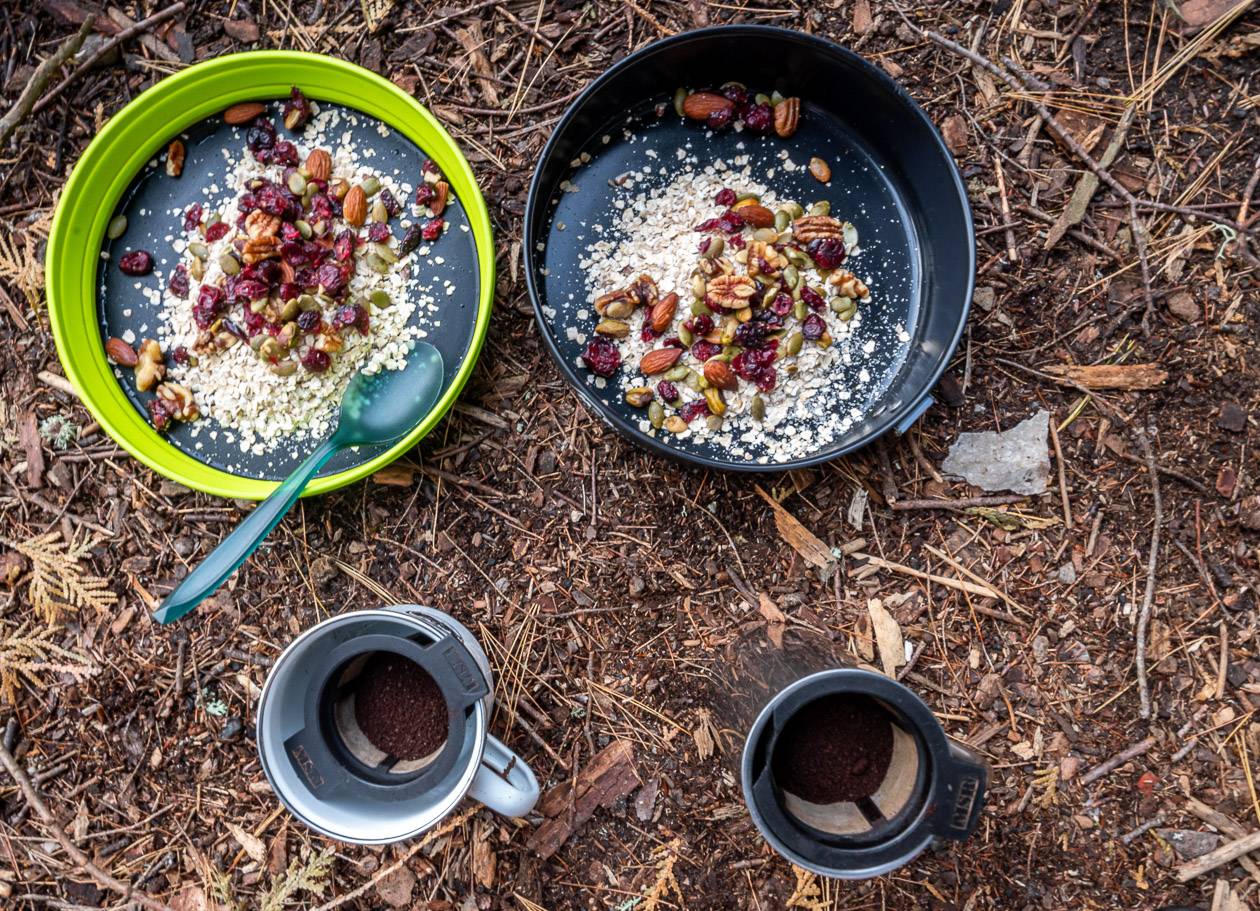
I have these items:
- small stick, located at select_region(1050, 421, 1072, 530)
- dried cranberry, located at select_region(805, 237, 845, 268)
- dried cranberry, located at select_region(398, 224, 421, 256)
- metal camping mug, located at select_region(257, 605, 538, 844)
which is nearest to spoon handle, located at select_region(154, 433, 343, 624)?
metal camping mug, located at select_region(257, 605, 538, 844)

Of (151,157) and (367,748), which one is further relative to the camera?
(151,157)

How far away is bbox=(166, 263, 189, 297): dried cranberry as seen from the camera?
1336 mm

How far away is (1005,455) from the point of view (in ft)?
4.48

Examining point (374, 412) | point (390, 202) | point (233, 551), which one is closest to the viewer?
point (233, 551)

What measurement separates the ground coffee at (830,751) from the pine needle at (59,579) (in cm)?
115

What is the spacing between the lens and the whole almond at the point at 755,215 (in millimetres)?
1312

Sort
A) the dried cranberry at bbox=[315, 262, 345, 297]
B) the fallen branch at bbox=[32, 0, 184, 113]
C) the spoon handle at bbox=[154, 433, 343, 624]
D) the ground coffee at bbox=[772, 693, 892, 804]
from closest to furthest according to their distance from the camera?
the spoon handle at bbox=[154, 433, 343, 624]
the ground coffee at bbox=[772, 693, 892, 804]
the dried cranberry at bbox=[315, 262, 345, 297]
the fallen branch at bbox=[32, 0, 184, 113]

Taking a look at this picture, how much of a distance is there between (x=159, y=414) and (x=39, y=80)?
60 centimetres

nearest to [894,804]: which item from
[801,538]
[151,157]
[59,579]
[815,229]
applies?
[801,538]

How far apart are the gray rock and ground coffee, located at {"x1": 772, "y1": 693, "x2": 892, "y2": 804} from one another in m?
0.44

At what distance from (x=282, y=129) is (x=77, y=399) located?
58 cm

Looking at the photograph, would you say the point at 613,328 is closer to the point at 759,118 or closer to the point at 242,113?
the point at 759,118

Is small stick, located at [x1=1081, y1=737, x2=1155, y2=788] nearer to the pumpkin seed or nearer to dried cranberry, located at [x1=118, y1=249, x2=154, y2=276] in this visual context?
the pumpkin seed

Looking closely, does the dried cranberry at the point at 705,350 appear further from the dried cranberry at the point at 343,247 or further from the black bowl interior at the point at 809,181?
the dried cranberry at the point at 343,247
